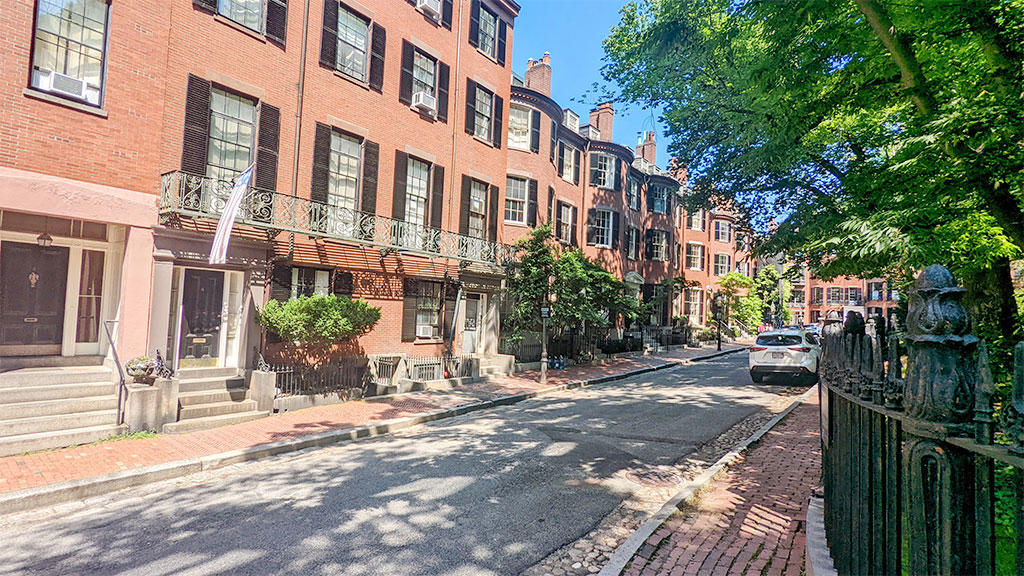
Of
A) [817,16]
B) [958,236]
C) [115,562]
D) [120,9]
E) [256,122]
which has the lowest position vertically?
[115,562]

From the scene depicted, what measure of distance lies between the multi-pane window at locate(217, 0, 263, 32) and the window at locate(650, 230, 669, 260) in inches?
1157

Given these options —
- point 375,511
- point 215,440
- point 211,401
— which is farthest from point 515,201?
point 375,511

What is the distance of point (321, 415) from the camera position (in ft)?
37.9

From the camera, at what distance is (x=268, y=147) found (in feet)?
43.7

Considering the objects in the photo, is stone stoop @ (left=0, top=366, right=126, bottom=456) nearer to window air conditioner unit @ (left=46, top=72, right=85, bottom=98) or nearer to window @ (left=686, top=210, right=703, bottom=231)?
window air conditioner unit @ (left=46, top=72, right=85, bottom=98)

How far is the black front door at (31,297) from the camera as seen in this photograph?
1011cm

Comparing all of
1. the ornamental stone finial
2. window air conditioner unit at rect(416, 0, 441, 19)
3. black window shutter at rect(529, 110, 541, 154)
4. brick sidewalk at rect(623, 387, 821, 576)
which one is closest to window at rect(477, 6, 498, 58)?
window air conditioner unit at rect(416, 0, 441, 19)

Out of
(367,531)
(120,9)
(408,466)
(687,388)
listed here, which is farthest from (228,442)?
(687,388)

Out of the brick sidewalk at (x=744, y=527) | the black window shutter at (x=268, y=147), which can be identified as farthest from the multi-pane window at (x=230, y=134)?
the brick sidewalk at (x=744, y=527)

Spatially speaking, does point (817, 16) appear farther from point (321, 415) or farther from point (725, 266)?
point (725, 266)

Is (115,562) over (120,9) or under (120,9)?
under

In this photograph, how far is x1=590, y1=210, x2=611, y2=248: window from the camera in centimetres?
3098

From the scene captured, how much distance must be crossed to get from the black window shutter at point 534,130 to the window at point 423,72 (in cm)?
678

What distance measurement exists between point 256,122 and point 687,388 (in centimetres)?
1500
